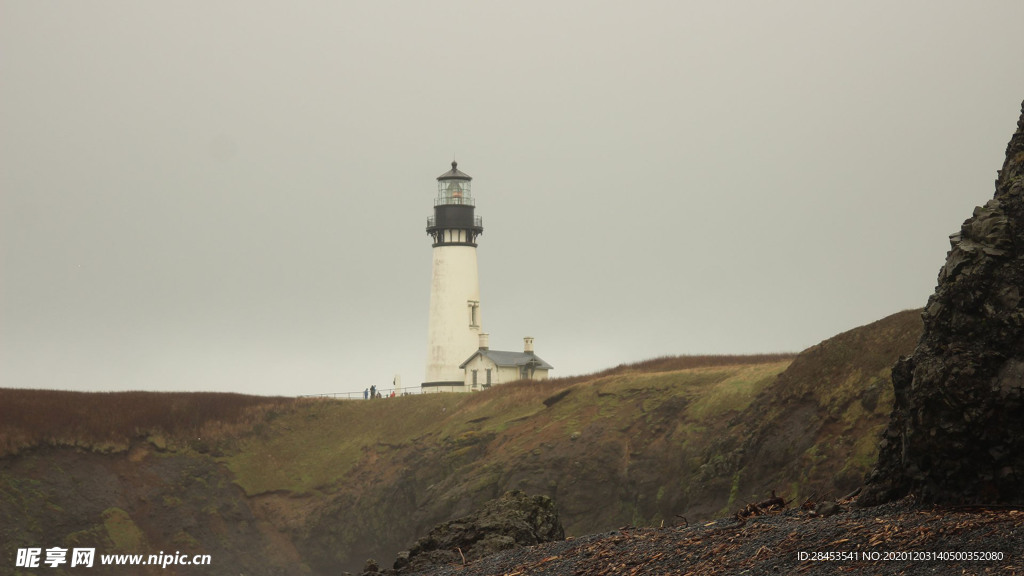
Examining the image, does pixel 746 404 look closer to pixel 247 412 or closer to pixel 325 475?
pixel 325 475

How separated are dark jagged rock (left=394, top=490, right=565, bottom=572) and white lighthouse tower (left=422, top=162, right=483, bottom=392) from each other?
54422 millimetres

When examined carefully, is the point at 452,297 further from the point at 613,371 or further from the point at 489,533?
the point at 489,533

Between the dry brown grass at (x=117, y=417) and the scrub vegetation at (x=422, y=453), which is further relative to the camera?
the dry brown grass at (x=117, y=417)

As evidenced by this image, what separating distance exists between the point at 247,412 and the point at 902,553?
48540 millimetres

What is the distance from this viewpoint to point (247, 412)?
176 ft

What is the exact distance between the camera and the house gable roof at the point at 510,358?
68438 mm

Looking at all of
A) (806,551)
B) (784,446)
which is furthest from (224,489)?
(806,551)

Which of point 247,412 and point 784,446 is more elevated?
point 247,412

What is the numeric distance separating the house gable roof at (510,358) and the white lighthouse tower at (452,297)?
42.1 inches

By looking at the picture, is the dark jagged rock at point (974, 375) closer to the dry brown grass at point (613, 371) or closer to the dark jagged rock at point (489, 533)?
the dark jagged rock at point (489, 533)

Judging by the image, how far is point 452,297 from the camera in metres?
70.4

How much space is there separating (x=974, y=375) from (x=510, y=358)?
61466 mm

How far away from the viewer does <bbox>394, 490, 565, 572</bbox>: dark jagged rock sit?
531 inches

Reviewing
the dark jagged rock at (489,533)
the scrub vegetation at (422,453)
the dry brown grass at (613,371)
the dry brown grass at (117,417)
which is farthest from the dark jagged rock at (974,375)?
the dry brown grass at (117,417)
